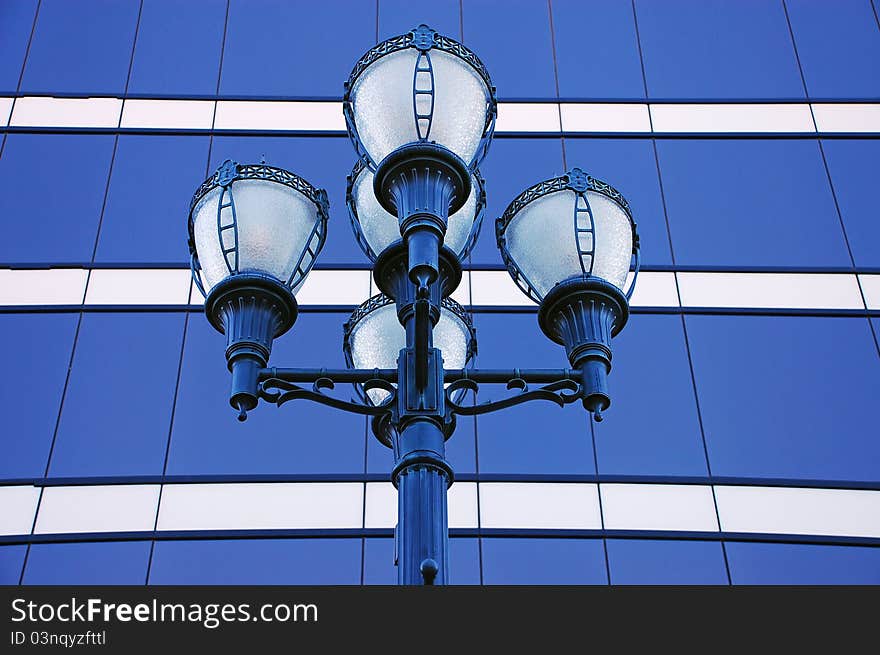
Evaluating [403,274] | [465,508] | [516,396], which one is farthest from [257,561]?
[516,396]

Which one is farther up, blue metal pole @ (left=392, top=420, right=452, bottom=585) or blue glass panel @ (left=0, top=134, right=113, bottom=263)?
blue glass panel @ (left=0, top=134, right=113, bottom=263)

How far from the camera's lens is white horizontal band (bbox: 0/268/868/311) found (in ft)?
43.2

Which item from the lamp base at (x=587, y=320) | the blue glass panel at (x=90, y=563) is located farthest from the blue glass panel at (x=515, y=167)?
the lamp base at (x=587, y=320)

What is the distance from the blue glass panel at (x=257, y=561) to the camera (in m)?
10.9

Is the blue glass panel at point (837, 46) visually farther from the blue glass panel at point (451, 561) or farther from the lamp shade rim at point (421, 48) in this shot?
the lamp shade rim at point (421, 48)

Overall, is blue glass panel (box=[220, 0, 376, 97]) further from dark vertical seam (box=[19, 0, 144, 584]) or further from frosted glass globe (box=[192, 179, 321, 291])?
frosted glass globe (box=[192, 179, 321, 291])

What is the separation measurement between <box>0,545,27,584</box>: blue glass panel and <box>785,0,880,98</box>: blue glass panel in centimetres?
1142

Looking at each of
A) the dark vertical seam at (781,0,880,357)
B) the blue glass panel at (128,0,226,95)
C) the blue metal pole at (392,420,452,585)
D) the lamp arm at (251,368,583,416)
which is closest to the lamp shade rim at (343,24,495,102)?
the lamp arm at (251,368,583,416)

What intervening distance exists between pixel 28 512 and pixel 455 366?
7.35m

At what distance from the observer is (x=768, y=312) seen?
43.3 feet

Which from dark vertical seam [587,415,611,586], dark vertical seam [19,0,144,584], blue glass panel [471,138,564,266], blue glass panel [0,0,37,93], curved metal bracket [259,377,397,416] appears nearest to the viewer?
curved metal bracket [259,377,397,416]

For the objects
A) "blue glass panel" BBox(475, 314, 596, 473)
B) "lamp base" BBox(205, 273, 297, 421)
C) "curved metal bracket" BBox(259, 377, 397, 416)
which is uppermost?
"blue glass panel" BBox(475, 314, 596, 473)

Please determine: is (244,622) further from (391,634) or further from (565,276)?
(565,276)

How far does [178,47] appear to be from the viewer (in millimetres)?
15656
